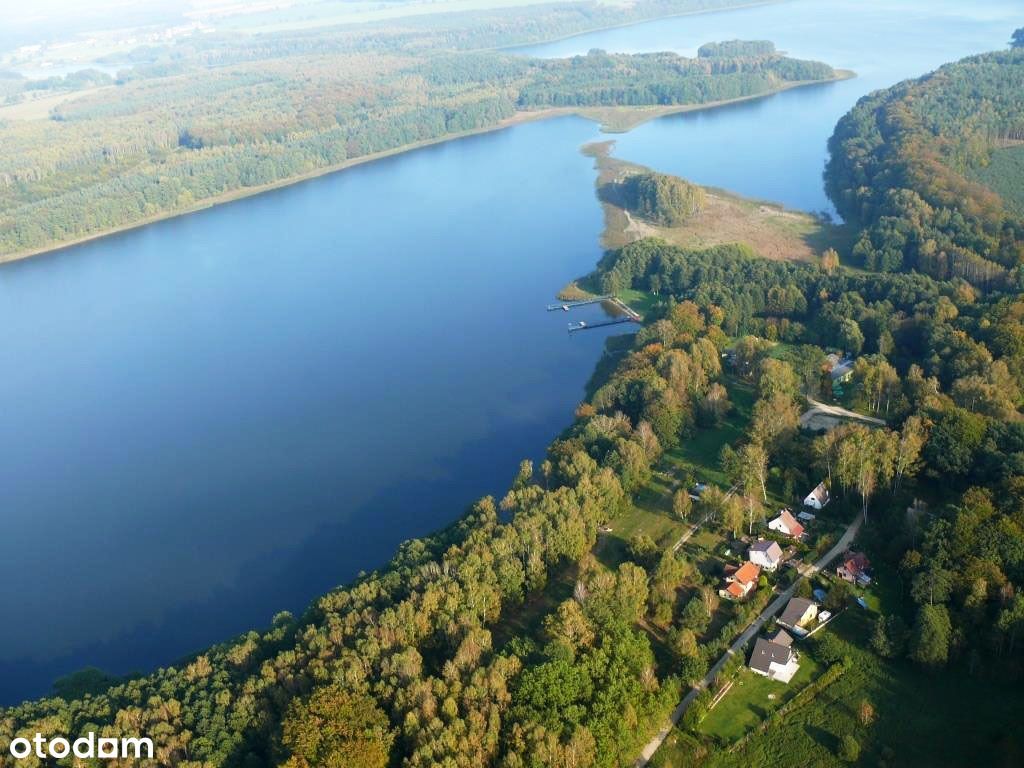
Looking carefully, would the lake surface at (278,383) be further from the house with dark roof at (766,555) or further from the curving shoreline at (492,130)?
the house with dark roof at (766,555)

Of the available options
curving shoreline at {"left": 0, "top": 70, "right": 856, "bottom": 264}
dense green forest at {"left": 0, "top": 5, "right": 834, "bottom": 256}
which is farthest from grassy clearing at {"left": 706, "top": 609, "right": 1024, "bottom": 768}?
dense green forest at {"left": 0, "top": 5, "right": 834, "bottom": 256}

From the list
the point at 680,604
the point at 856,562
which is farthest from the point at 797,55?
the point at 680,604

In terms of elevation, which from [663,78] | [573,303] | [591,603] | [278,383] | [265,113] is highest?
[663,78]

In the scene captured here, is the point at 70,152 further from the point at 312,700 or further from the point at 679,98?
the point at 312,700

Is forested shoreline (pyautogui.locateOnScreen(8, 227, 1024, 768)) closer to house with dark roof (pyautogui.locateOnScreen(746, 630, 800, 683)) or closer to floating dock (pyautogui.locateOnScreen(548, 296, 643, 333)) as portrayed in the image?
house with dark roof (pyautogui.locateOnScreen(746, 630, 800, 683))

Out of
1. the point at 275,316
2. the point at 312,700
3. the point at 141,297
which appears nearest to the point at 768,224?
the point at 275,316

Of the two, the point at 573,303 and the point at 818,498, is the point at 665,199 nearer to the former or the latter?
the point at 573,303
